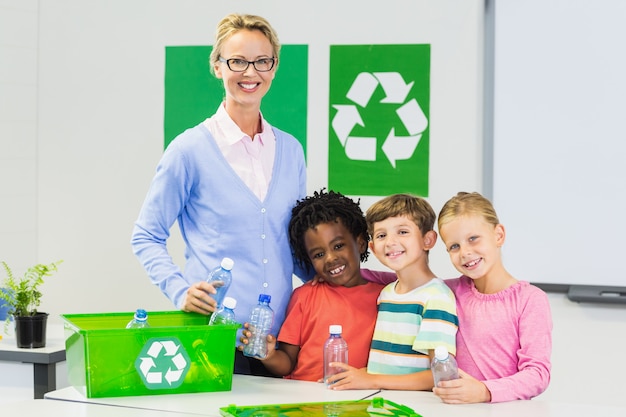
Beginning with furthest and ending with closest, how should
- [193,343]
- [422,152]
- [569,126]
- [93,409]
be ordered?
[422,152], [569,126], [193,343], [93,409]

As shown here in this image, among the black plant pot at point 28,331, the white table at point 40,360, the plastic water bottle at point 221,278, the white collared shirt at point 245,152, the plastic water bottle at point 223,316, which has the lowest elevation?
the white table at point 40,360

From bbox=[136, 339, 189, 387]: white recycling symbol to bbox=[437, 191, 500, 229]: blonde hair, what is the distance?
765 millimetres

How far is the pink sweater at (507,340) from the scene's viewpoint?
1.99 meters

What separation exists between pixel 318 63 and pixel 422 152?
67 cm

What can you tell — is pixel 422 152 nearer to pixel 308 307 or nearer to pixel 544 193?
pixel 544 193

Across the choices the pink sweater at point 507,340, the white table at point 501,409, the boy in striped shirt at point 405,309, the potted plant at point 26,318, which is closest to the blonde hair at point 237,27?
the boy in striped shirt at point 405,309

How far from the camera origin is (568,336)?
141 inches

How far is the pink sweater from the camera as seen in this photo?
1986 mm

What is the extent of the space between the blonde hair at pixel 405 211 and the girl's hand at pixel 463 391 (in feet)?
1.50

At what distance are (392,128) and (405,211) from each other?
1700 mm

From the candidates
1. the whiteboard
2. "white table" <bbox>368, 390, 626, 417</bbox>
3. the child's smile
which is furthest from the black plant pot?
the whiteboard

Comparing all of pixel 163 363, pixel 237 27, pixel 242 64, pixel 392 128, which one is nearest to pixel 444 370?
pixel 163 363

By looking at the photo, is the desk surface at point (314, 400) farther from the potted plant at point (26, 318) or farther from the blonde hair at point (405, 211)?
the potted plant at point (26, 318)

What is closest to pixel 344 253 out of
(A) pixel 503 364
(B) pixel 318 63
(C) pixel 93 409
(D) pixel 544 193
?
(A) pixel 503 364
